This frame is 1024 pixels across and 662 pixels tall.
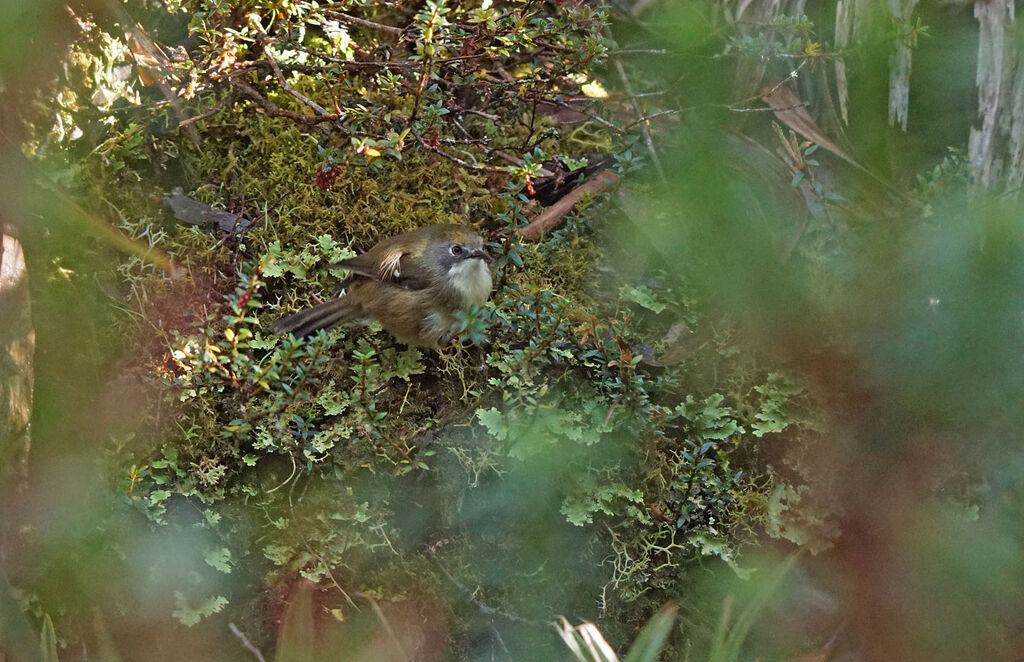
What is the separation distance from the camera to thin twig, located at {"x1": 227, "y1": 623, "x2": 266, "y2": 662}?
2260 mm

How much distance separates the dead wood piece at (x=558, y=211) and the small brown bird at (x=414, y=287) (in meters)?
0.24

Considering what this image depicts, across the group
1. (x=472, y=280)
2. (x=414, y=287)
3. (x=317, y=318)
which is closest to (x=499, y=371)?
(x=472, y=280)

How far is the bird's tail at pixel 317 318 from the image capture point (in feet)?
8.94

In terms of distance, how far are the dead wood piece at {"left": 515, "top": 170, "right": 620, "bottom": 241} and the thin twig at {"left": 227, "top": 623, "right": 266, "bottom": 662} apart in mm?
1593

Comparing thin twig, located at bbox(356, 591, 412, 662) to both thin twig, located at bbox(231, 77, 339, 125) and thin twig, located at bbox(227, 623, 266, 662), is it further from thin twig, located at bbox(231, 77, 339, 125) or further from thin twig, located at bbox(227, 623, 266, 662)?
thin twig, located at bbox(231, 77, 339, 125)

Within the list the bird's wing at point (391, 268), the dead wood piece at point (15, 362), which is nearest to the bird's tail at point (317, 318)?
the bird's wing at point (391, 268)

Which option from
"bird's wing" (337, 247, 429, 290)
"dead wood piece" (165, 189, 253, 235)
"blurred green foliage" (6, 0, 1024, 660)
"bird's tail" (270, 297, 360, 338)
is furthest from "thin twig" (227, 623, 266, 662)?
"dead wood piece" (165, 189, 253, 235)

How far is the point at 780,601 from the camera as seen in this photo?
2080 millimetres

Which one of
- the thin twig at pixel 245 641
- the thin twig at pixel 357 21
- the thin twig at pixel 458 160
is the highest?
the thin twig at pixel 357 21

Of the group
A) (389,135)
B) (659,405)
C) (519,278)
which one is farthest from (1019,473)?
(389,135)

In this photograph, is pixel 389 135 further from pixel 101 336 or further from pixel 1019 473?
pixel 1019 473

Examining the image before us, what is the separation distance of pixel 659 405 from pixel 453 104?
1.39 m

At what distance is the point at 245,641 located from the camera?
228 cm

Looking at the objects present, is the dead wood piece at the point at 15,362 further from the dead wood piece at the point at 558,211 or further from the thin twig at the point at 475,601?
the dead wood piece at the point at 558,211
